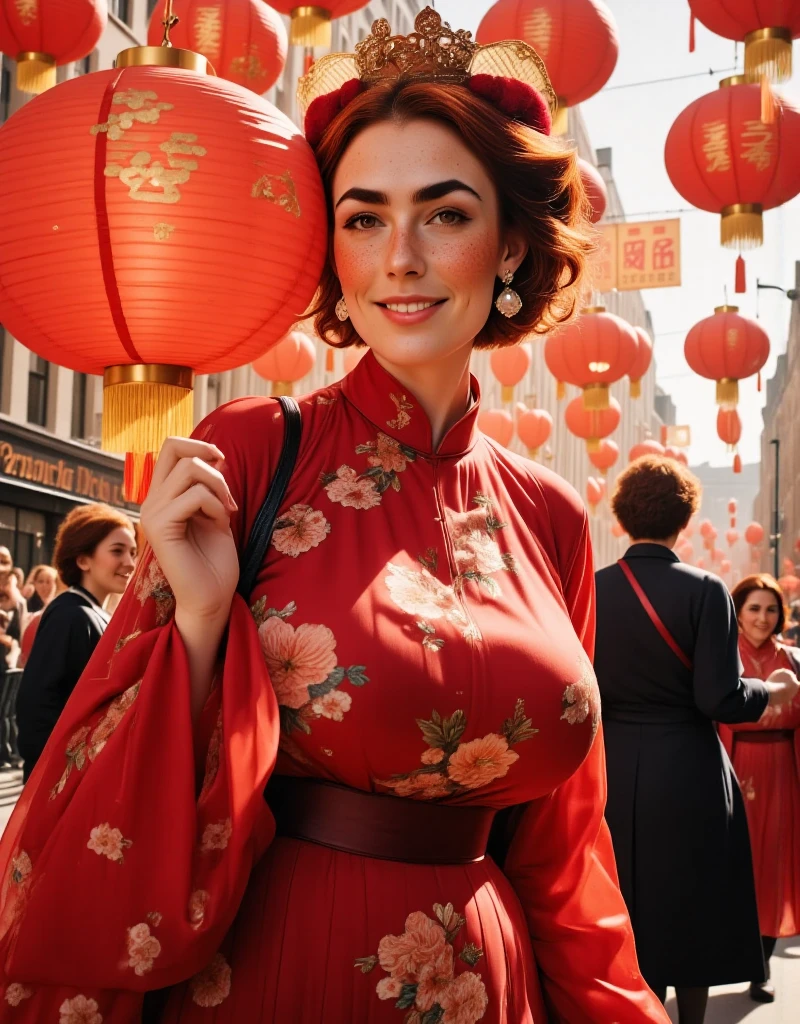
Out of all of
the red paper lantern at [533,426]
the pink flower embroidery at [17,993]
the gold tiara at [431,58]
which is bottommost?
the pink flower embroidery at [17,993]

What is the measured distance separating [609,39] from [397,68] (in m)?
4.44

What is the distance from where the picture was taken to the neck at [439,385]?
195cm

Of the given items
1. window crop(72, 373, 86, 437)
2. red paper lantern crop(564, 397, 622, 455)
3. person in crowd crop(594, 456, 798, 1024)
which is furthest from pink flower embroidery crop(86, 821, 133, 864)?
window crop(72, 373, 86, 437)

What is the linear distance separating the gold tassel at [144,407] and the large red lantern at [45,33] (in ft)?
12.9

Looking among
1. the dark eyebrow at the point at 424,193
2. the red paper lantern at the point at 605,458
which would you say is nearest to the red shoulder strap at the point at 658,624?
the dark eyebrow at the point at 424,193

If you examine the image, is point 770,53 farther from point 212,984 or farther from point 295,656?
point 212,984

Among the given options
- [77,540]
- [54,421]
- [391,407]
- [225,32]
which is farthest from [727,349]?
[54,421]

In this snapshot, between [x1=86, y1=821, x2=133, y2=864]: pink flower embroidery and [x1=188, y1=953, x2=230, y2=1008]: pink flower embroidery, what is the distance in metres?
0.27

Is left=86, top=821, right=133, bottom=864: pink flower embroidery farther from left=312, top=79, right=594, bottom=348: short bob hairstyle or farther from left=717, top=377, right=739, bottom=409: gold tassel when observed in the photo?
left=717, top=377, right=739, bottom=409: gold tassel

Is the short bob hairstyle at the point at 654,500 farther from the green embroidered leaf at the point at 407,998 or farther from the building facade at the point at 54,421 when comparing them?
the building facade at the point at 54,421

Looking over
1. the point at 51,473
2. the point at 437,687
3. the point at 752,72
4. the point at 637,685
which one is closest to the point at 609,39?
the point at 752,72

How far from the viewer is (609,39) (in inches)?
234

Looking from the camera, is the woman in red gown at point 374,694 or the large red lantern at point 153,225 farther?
the large red lantern at point 153,225

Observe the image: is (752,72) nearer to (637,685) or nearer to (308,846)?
(637,685)
